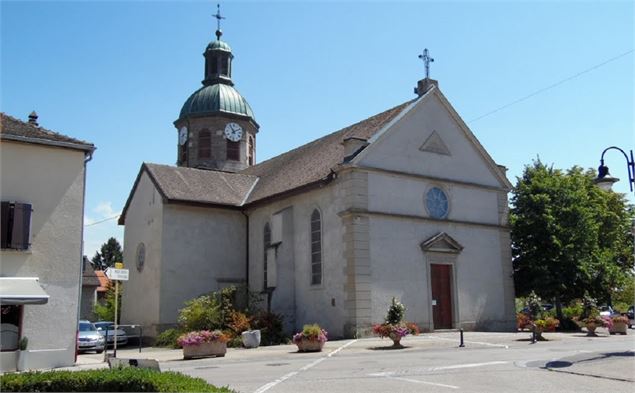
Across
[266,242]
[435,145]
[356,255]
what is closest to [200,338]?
[356,255]

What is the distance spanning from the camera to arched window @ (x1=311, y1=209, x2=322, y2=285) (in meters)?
26.2

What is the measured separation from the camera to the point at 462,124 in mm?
29031

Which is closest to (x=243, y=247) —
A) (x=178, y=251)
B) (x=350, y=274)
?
(x=178, y=251)

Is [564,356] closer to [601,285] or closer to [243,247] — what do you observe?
[601,285]

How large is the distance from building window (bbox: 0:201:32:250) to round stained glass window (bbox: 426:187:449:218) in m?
16.5

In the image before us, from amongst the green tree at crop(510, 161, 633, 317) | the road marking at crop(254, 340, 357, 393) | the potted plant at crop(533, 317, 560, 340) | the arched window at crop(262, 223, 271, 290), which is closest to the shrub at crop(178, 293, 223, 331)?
the arched window at crop(262, 223, 271, 290)

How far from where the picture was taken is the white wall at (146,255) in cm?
2943

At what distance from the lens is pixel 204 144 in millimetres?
41500

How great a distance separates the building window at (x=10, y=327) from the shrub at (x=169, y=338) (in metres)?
9.45

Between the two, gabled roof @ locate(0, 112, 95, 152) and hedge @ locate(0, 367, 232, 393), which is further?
gabled roof @ locate(0, 112, 95, 152)

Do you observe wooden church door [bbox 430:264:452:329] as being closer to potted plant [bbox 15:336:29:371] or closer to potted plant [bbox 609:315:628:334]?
potted plant [bbox 609:315:628:334]

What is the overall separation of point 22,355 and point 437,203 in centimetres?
1782

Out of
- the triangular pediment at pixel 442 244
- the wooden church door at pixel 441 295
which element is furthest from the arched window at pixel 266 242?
the wooden church door at pixel 441 295

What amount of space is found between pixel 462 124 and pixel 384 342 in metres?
11.8
